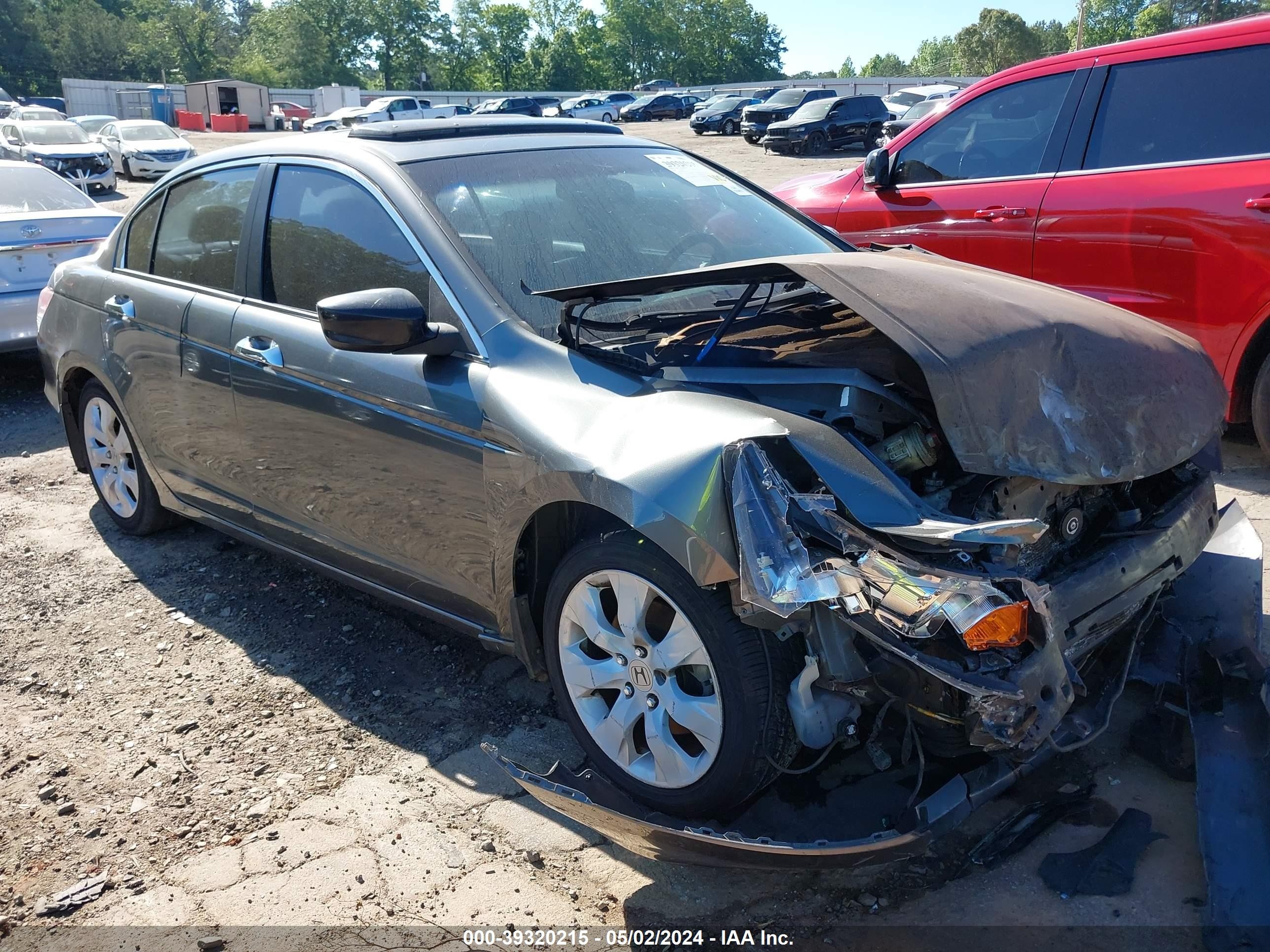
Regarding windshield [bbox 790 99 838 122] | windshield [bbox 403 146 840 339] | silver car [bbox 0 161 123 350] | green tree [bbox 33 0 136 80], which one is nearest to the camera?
windshield [bbox 403 146 840 339]

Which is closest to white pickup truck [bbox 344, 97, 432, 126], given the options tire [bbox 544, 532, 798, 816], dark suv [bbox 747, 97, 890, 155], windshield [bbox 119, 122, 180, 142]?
windshield [bbox 119, 122, 180, 142]

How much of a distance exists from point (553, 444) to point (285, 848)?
133 centimetres

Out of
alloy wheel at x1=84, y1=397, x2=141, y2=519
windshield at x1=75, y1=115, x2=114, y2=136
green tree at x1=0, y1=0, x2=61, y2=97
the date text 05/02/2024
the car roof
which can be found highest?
green tree at x1=0, y1=0, x2=61, y2=97

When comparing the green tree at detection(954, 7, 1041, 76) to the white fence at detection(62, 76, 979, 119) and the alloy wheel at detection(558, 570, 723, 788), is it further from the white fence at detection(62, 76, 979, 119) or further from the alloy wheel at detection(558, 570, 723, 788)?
the alloy wheel at detection(558, 570, 723, 788)

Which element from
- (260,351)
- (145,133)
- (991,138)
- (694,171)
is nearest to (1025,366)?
(694,171)

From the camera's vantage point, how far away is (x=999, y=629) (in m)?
2.16

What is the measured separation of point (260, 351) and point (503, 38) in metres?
102

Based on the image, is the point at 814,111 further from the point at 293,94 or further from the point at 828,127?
the point at 293,94

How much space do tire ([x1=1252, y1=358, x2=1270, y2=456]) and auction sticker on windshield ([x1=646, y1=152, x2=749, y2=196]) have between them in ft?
8.09

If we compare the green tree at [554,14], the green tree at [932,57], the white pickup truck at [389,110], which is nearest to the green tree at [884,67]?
the green tree at [932,57]

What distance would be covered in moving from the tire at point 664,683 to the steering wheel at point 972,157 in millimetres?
3876

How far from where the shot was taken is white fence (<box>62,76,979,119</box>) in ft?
194

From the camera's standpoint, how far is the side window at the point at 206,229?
156 inches

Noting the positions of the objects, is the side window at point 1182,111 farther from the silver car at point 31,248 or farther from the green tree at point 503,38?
the green tree at point 503,38
